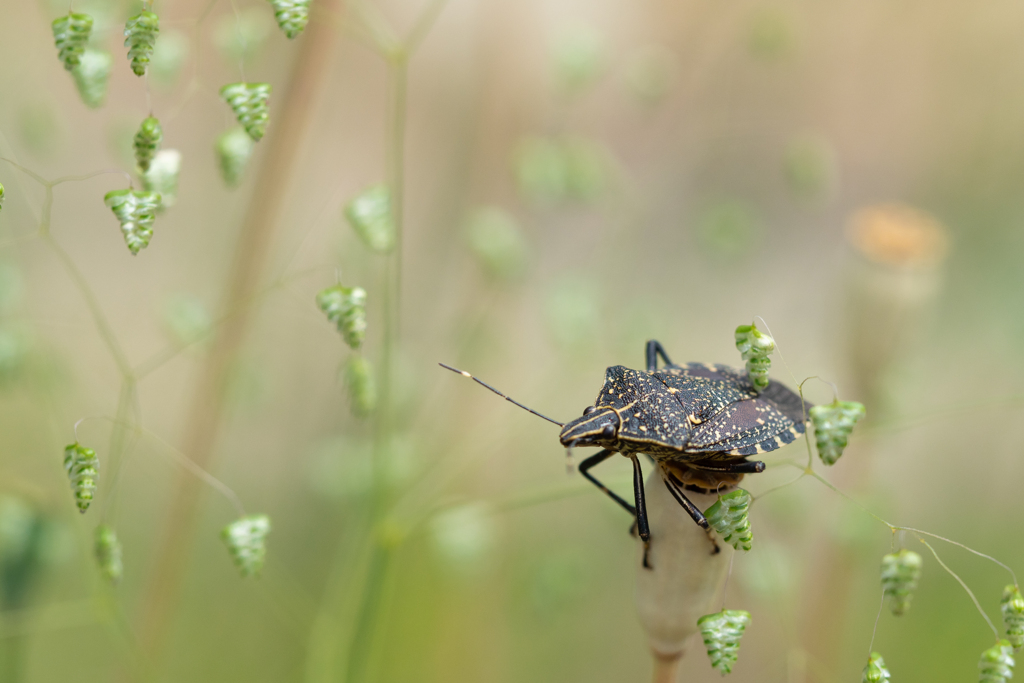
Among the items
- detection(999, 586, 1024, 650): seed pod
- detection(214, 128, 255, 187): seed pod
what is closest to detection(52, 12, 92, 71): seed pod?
detection(214, 128, 255, 187): seed pod

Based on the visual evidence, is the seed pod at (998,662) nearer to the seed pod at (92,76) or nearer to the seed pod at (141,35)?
the seed pod at (141,35)

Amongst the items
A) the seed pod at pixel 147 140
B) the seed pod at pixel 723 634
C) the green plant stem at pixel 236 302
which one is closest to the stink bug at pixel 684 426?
the seed pod at pixel 723 634

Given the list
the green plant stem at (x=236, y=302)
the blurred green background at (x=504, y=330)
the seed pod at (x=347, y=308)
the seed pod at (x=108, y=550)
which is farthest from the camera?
the blurred green background at (x=504, y=330)

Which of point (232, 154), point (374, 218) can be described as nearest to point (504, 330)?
point (374, 218)

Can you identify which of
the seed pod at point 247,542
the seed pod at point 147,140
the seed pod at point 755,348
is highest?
the seed pod at point 147,140

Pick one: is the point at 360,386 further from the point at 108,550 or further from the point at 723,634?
the point at 723,634

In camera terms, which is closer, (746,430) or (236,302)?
(746,430)

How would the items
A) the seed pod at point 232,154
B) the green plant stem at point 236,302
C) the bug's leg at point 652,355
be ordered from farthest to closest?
the green plant stem at point 236,302 → the bug's leg at point 652,355 → the seed pod at point 232,154
